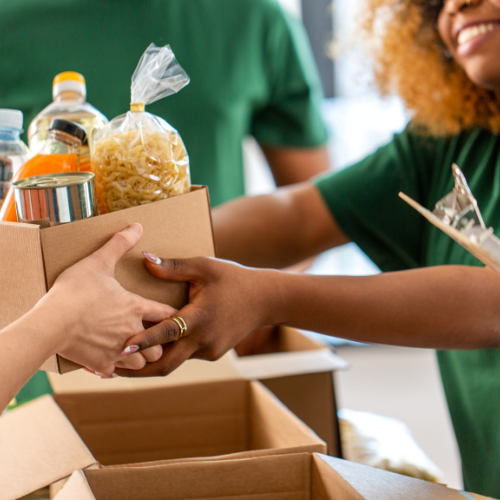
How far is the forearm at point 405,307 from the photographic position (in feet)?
2.24

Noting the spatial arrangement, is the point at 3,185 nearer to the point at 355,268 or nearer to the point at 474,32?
the point at 474,32

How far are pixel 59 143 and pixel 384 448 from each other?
2.24 ft

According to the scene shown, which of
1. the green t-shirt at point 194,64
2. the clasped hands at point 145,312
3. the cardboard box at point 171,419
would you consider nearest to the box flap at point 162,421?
the cardboard box at point 171,419

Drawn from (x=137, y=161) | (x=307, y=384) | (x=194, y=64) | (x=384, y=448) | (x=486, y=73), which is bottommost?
(x=384, y=448)

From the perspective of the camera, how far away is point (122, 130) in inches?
24.4

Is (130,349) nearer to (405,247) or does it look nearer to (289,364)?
(289,364)

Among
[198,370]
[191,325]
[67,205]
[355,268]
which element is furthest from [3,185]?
[355,268]

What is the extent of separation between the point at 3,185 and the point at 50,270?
6.9 inches

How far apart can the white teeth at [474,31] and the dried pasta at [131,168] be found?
0.54 meters

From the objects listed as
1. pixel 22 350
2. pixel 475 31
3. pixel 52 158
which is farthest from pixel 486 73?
pixel 22 350

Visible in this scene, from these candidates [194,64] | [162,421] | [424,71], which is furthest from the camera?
[194,64]

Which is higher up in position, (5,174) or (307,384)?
(5,174)

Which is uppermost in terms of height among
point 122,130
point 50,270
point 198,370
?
point 122,130

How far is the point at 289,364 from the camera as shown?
36.5 inches
